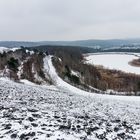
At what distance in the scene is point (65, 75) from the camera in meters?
77.2

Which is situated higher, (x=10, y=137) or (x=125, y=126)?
(x=10, y=137)

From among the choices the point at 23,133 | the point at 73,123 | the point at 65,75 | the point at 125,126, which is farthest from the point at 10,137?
the point at 65,75

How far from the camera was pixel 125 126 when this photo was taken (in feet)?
56.2

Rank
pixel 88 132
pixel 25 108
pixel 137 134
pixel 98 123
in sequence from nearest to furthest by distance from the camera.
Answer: pixel 88 132, pixel 137 134, pixel 98 123, pixel 25 108

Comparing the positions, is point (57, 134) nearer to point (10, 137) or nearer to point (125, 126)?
point (10, 137)

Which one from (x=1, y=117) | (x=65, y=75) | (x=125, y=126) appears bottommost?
(x=65, y=75)

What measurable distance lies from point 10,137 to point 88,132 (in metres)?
4.15

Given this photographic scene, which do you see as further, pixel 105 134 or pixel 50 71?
pixel 50 71

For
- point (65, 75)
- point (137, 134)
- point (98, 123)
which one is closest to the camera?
point (137, 134)

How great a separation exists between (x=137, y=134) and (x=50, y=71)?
65.0m

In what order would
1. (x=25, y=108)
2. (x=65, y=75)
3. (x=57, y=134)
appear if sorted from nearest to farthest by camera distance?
(x=57, y=134), (x=25, y=108), (x=65, y=75)

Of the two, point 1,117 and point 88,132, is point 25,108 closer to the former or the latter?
point 1,117

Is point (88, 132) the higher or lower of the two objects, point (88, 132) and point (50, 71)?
the higher

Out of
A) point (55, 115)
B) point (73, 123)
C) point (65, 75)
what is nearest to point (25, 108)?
point (55, 115)
